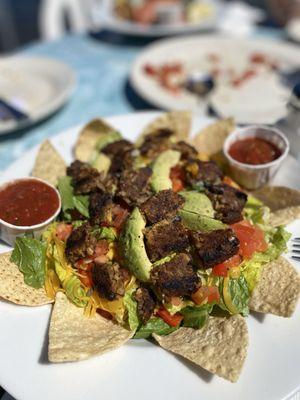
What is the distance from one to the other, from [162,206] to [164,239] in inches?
11.6

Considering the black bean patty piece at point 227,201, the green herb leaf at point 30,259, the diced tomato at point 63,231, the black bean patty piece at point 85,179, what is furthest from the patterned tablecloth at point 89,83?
the black bean patty piece at point 227,201

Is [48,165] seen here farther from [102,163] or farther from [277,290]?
[277,290]

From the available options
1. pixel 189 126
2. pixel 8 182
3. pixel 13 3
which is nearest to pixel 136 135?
pixel 189 126

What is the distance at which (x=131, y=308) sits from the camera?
3.18 meters

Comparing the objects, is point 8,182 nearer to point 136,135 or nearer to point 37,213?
point 37,213

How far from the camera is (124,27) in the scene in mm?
A: 7117

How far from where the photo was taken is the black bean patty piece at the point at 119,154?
4.05m

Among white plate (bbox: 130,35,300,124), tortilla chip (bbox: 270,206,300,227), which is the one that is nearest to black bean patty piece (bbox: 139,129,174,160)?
white plate (bbox: 130,35,300,124)

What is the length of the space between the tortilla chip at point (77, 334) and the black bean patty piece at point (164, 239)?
59 cm

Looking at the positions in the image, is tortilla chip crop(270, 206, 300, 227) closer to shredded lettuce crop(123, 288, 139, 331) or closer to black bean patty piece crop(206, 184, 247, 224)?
black bean patty piece crop(206, 184, 247, 224)

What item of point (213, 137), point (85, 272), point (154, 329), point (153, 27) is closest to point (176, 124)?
point (213, 137)

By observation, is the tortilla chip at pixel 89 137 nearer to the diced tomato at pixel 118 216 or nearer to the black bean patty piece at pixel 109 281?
the diced tomato at pixel 118 216

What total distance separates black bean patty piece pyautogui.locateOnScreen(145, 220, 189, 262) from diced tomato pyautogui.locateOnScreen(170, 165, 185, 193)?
723 mm

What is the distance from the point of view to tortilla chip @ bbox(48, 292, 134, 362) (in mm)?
2770
